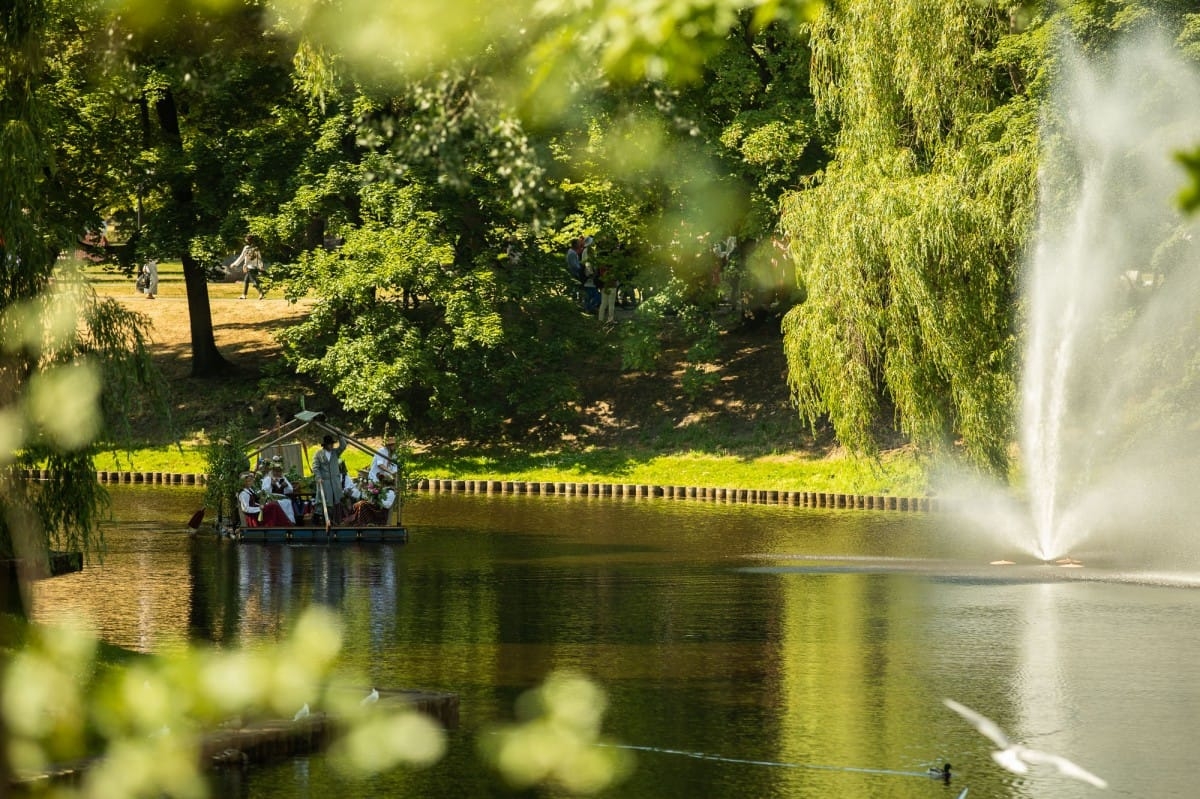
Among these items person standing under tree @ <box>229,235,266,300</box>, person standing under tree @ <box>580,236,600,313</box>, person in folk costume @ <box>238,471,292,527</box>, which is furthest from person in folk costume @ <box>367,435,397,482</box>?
person standing under tree @ <box>580,236,600,313</box>

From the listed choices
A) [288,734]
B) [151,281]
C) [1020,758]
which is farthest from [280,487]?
[151,281]

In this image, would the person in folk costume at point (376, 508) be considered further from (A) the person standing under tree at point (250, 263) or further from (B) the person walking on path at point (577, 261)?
(B) the person walking on path at point (577, 261)

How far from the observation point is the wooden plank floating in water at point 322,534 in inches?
1359

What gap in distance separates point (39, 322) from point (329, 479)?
17.4 metres

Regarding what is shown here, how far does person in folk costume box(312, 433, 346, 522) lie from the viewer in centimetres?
3431

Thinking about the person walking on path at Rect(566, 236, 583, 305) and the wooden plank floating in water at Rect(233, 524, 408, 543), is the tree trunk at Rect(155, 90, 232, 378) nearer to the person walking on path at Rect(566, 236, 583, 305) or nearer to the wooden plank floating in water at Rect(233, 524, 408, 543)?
the person walking on path at Rect(566, 236, 583, 305)

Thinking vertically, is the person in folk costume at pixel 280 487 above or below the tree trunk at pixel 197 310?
below

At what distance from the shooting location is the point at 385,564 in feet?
101

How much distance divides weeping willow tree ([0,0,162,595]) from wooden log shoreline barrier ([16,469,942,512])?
87.0ft

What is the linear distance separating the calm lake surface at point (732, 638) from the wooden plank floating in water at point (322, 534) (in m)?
0.64

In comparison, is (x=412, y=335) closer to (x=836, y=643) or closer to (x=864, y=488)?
(x=864, y=488)

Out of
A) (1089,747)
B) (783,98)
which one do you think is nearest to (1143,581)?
(1089,747)

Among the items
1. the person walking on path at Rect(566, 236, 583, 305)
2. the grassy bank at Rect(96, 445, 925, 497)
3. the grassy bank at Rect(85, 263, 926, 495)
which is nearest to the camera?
the grassy bank at Rect(96, 445, 925, 497)

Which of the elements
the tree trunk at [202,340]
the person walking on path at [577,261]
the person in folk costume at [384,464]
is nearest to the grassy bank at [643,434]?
the tree trunk at [202,340]
